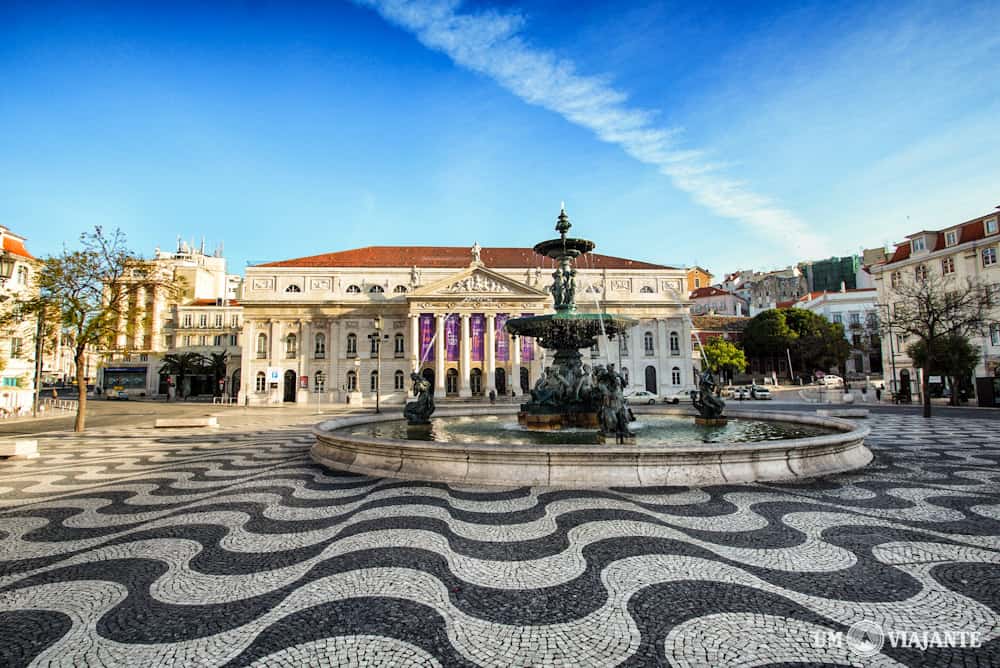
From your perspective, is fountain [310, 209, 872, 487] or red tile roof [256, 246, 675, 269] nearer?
fountain [310, 209, 872, 487]

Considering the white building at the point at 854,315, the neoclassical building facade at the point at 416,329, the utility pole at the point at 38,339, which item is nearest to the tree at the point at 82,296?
the utility pole at the point at 38,339

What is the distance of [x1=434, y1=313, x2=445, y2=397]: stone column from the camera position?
137 ft

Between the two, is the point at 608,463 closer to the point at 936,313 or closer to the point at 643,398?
the point at 936,313

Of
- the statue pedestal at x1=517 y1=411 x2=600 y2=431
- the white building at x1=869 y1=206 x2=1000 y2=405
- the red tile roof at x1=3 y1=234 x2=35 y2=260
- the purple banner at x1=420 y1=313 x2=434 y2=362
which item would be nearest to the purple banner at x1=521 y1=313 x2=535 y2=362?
the purple banner at x1=420 y1=313 x2=434 y2=362

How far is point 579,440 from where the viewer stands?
892 cm

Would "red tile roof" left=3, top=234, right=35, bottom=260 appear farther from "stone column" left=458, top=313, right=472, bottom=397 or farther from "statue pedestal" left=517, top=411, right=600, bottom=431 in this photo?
"statue pedestal" left=517, top=411, right=600, bottom=431

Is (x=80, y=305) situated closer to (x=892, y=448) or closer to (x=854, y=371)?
(x=892, y=448)

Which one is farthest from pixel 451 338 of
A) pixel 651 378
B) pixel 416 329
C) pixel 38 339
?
pixel 38 339

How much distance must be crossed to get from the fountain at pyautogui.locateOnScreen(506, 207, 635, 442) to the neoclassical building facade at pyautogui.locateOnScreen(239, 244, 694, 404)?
3028cm

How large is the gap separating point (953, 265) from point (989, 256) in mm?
2066

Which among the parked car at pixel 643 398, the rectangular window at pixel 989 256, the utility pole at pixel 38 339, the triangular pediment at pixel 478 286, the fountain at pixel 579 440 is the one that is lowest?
the parked car at pixel 643 398

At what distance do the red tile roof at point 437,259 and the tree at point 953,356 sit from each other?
981 inches

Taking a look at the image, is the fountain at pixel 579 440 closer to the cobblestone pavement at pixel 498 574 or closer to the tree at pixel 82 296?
the cobblestone pavement at pixel 498 574

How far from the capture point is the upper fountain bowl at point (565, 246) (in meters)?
11.5
